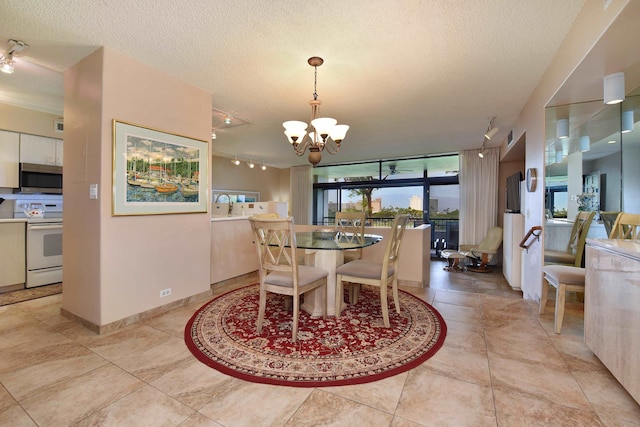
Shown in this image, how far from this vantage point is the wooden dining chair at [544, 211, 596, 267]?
2584 mm

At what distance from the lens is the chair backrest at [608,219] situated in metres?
2.46

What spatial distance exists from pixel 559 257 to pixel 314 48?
3.00 metres

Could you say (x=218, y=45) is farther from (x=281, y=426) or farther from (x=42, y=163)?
(x=42, y=163)

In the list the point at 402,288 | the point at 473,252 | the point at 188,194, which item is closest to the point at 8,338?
the point at 188,194

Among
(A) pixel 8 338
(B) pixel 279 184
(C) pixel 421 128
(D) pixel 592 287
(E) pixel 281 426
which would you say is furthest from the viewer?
(B) pixel 279 184

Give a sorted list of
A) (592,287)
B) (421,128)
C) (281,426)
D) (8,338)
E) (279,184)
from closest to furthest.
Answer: (281,426)
(592,287)
(8,338)
(421,128)
(279,184)

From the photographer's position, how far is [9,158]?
3.53 m

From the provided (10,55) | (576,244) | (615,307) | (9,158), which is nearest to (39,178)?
(9,158)

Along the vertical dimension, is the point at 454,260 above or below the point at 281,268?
below

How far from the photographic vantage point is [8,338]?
7.23 ft

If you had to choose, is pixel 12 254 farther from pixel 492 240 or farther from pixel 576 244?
pixel 492 240

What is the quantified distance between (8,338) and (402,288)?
3890mm

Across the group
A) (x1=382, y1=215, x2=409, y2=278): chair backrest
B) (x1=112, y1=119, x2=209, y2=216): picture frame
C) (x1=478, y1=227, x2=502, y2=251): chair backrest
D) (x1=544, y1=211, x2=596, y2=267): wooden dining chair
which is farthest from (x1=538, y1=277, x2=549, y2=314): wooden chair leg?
(x1=112, y1=119, x2=209, y2=216): picture frame

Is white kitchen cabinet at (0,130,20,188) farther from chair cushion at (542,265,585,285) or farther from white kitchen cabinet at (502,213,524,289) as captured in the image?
white kitchen cabinet at (502,213,524,289)
